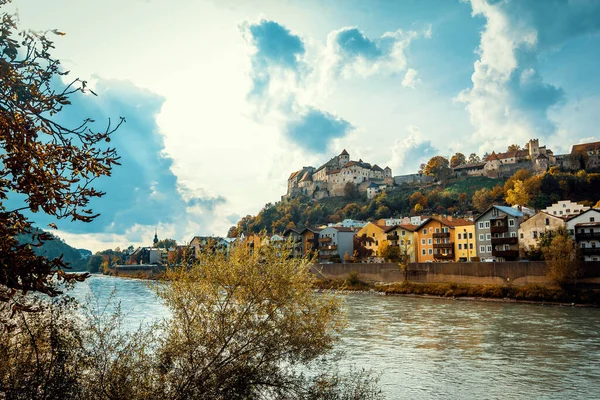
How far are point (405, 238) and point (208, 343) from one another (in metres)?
61.2

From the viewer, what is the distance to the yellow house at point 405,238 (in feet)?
226

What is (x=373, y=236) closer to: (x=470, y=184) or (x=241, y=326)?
(x=470, y=184)

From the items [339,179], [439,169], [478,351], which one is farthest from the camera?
[339,179]

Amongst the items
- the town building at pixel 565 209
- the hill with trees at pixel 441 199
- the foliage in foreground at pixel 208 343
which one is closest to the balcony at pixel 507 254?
the town building at pixel 565 209

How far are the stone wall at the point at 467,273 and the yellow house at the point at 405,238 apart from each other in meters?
10.3

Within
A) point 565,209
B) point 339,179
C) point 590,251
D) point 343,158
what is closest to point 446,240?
point 590,251

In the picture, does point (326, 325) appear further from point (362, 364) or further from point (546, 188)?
point (546, 188)

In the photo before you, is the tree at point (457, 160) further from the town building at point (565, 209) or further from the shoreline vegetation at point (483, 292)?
the shoreline vegetation at point (483, 292)

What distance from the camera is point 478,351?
21234 millimetres

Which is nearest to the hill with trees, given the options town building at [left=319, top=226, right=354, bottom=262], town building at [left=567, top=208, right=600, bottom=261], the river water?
town building at [left=319, top=226, right=354, bottom=262]

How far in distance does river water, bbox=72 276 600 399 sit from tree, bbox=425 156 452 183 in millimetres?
98757

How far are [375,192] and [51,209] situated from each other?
440ft

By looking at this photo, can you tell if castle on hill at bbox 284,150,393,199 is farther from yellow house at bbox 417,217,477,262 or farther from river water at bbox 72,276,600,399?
river water at bbox 72,276,600,399

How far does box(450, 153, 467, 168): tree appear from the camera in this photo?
150400 millimetres
